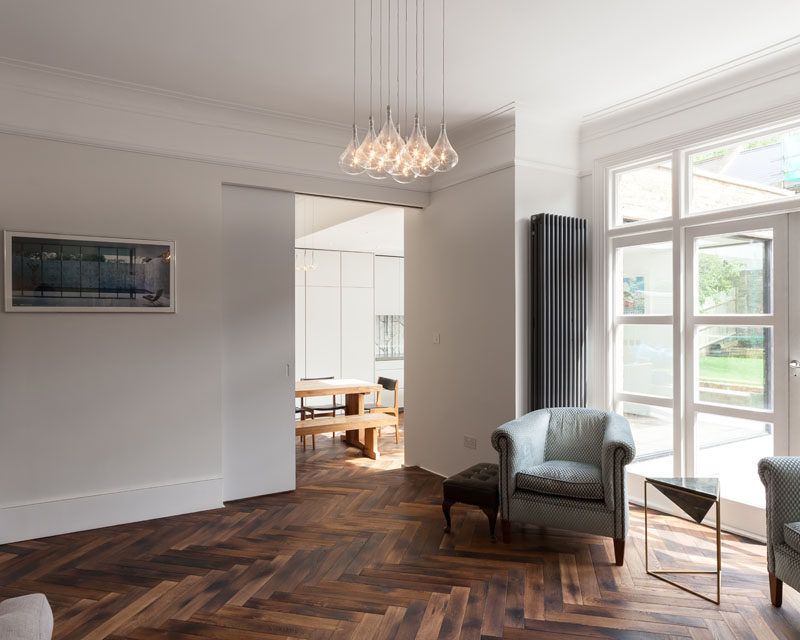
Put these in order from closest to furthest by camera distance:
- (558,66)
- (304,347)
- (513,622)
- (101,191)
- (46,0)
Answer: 1. (513,622)
2. (46,0)
3. (558,66)
4. (101,191)
5. (304,347)

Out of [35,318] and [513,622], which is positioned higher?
[35,318]

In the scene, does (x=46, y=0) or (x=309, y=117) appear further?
(x=309, y=117)

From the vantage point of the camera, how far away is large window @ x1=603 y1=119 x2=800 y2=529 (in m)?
3.53

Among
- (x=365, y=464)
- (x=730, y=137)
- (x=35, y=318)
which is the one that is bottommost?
(x=365, y=464)

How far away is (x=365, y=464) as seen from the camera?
18.0 ft

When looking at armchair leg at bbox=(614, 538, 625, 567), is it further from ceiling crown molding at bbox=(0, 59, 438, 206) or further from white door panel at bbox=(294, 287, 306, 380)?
white door panel at bbox=(294, 287, 306, 380)

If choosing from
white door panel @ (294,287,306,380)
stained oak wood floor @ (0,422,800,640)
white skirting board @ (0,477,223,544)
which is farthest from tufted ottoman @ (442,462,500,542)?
white door panel @ (294,287,306,380)

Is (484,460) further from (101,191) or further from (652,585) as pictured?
(101,191)

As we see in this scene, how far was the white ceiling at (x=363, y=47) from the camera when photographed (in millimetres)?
2924

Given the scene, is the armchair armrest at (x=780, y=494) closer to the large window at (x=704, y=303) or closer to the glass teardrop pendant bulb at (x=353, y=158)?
the large window at (x=704, y=303)


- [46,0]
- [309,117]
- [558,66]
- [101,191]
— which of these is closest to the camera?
[46,0]

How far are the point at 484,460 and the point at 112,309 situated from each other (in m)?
2.96

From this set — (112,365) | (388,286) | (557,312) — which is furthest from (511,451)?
(388,286)

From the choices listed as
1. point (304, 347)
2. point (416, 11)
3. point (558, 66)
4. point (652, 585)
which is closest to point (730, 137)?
point (558, 66)
